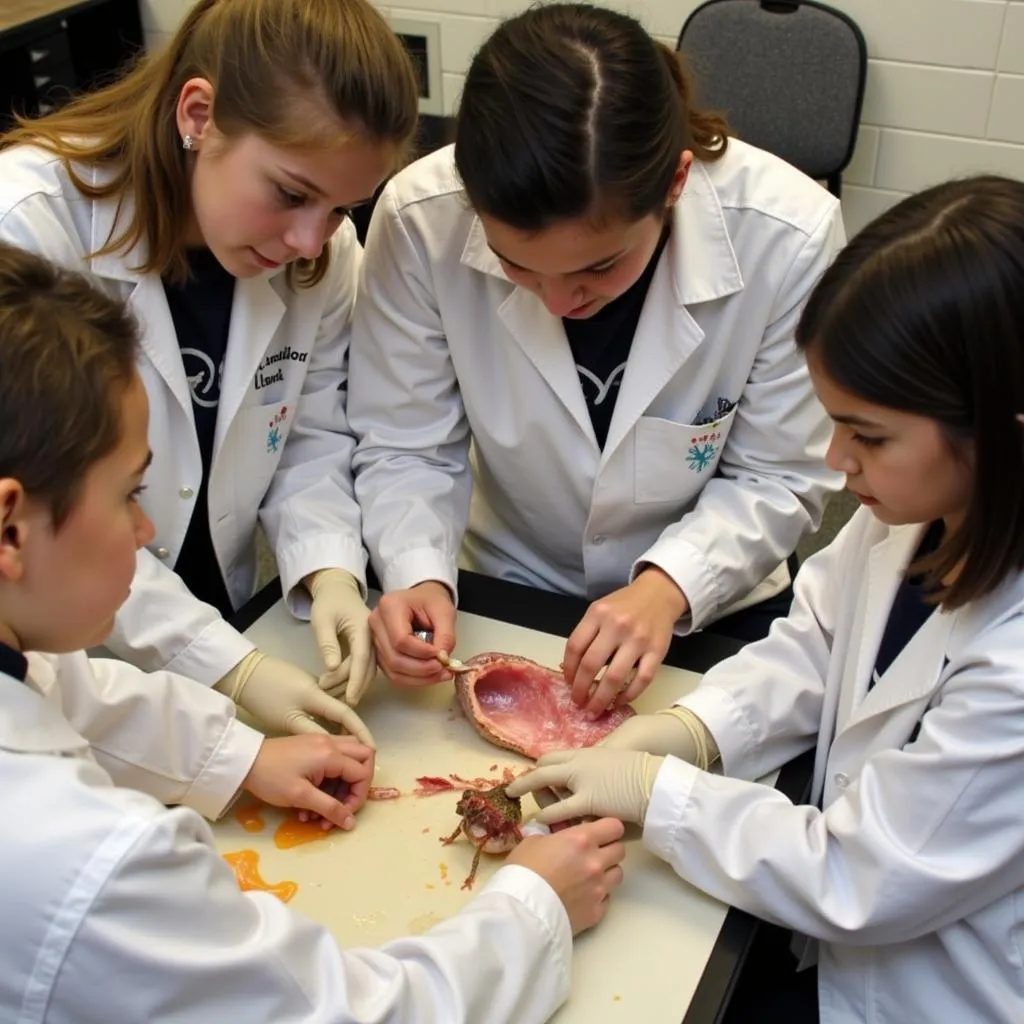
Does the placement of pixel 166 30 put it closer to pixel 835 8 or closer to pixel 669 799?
pixel 835 8

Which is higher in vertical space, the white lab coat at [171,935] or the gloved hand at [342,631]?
the white lab coat at [171,935]

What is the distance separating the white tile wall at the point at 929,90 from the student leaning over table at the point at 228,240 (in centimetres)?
167

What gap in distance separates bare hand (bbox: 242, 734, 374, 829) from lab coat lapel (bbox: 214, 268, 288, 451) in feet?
1.48

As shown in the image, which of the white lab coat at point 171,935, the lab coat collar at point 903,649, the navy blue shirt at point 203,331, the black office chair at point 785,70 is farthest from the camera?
the black office chair at point 785,70

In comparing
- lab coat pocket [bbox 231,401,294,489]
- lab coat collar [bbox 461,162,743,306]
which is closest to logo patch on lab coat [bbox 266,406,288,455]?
lab coat pocket [bbox 231,401,294,489]

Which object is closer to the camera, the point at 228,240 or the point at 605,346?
the point at 228,240

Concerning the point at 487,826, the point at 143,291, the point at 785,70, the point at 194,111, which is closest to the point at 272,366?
the point at 143,291

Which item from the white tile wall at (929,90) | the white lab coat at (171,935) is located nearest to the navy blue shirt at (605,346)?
the white lab coat at (171,935)

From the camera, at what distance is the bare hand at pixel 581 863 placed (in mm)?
967

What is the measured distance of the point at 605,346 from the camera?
144cm

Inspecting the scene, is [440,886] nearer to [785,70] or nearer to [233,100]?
[233,100]

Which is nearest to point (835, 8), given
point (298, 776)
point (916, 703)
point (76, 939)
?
point (916, 703)

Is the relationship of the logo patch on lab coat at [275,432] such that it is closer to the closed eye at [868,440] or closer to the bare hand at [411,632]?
the bare hand at [411,632]

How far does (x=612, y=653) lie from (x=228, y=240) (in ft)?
2.06
